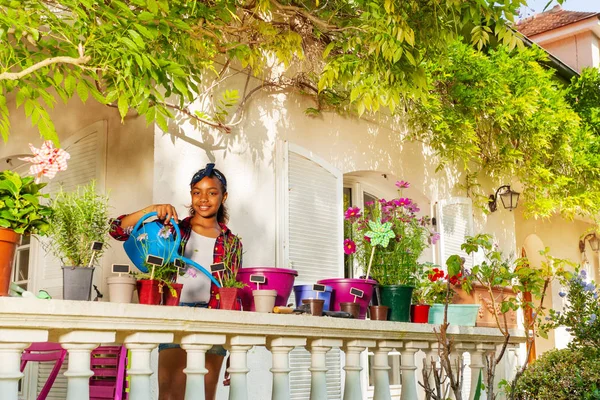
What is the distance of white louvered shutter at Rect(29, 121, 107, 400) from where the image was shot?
193 inches

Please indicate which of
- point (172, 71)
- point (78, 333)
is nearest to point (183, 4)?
point (172, 71)

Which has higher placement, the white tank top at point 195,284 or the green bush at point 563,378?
the white tank top at point 195,284

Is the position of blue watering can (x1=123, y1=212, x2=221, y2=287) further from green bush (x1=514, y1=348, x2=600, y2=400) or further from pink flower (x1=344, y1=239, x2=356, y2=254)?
green bush (x1=514, y1=348, x2=600, y2=400)

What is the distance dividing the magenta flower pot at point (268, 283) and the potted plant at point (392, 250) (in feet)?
2.41

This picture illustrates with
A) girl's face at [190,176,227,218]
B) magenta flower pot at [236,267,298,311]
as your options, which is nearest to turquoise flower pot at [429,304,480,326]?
magenta flower pot at [236,267,298,311]

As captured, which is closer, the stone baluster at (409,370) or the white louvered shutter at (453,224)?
the stone baluster at (409,370)

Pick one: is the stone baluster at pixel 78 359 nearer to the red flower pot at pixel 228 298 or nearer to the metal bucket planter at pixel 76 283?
the metal bucket planter at pixel 76 283

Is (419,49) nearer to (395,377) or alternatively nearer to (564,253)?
(395,377)

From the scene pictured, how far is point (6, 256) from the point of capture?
2301mm

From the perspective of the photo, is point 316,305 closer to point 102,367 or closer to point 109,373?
point 109,373

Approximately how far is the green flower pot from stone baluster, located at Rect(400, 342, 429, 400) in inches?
14.1

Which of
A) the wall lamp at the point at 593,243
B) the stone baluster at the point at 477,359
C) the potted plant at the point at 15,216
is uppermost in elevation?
the wall lamp at the point at 593,243

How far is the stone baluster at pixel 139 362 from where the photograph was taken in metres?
2.32

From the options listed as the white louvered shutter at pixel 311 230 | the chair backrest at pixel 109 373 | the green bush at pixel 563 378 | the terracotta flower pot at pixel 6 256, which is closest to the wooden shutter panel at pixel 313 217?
the white louvered shutter at pixel 311 230
